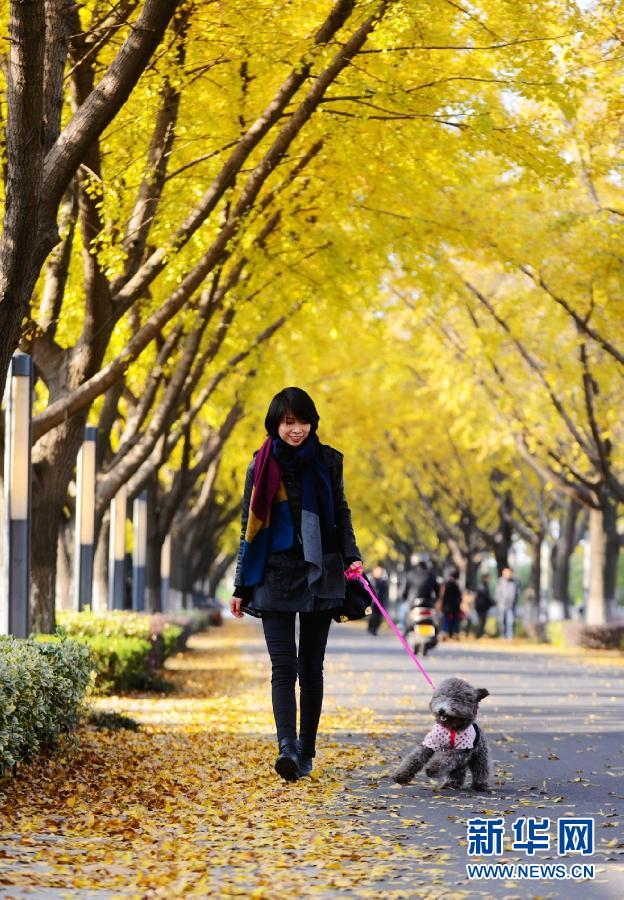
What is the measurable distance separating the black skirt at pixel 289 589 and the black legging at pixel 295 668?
0.12 metres

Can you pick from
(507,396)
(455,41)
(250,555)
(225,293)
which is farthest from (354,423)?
(250,555)

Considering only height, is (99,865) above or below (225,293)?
below

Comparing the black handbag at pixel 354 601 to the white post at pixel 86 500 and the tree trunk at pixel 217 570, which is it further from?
the tree trunk at pixel 217 570

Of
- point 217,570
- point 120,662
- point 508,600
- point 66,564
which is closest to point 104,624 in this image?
point 120,662

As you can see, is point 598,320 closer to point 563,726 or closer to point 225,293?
point 225,293

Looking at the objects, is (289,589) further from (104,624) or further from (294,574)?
(104,624)

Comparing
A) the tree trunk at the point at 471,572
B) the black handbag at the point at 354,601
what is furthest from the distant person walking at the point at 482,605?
the black handbag at the point at 354,601

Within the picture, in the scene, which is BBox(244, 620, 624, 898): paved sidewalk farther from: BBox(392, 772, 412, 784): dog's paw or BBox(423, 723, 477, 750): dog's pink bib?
BBox(423, 723, 477, 750): dog's pink bib

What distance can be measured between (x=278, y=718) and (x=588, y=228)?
14.1 meters

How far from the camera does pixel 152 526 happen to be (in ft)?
88.5

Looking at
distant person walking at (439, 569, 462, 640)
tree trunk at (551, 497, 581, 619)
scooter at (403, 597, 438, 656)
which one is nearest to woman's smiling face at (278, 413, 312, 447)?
scooter at (403, 597, 438, 656)

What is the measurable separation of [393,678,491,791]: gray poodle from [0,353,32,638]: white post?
14.3 ft

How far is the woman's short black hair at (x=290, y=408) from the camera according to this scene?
27.7ft

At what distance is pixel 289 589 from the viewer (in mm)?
8336
